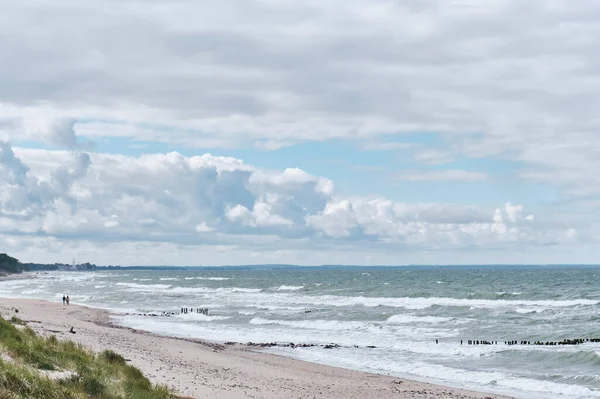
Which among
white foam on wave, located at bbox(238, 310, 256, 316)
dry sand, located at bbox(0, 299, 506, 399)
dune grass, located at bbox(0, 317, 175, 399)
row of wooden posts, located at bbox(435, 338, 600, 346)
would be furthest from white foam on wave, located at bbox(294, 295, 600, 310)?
dune grass, located at bbox(0, 317, 175, 399)

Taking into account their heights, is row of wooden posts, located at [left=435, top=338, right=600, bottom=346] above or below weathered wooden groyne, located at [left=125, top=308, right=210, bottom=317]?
above

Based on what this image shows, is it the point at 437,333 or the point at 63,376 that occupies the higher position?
the point at 63,376

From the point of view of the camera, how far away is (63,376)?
12422mm

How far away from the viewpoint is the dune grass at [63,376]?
9.73m

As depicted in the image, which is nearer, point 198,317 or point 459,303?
point 198,317

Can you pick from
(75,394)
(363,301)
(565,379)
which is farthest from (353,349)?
(363,301)

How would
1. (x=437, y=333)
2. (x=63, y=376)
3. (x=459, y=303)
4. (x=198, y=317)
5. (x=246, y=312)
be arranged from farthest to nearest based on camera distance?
1. (x=459, y=303)
2. (x=246, y=312)
3. (x=198, y=317)
4. (x=437, y=333)
5. (x=63, y=376)

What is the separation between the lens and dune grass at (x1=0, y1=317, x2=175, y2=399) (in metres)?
9.73

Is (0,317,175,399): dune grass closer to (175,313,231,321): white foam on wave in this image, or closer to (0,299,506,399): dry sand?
(0,299,506,399): dry sand

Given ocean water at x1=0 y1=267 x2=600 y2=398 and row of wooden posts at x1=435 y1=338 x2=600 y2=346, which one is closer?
ocean water at x1=0 y1=267 x2=600 y2=398

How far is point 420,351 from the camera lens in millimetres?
30438

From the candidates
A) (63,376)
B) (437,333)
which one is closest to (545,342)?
(437,333)

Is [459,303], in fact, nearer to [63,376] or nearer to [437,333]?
[437,333]

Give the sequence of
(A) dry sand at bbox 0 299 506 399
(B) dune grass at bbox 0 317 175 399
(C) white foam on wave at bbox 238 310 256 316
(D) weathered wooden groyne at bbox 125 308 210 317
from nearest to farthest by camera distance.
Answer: (B) dune grass at bbox 0 317 175 399
(A) dry sand at bbox 0 299 506 399
(C) white foam on wave at bbox 238 310 256 316
(D) weathered wooden groyne at bbox 125 308 210 317
